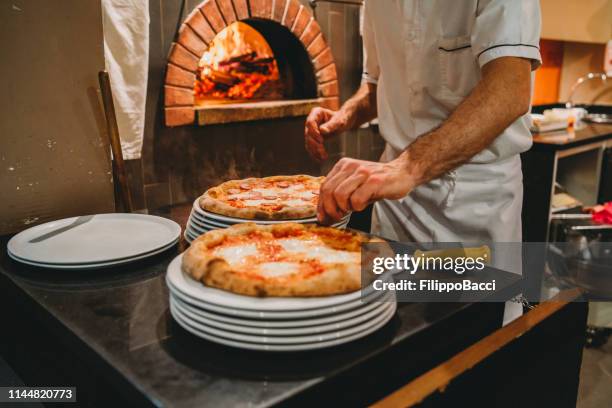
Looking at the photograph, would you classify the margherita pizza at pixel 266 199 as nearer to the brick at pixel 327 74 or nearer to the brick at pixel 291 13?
the brick at pixel 291 13

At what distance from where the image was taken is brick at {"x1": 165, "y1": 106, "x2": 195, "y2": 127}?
2936 millimetres

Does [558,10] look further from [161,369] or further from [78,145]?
[161,369]

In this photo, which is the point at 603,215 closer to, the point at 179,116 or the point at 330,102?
the point at 330,102

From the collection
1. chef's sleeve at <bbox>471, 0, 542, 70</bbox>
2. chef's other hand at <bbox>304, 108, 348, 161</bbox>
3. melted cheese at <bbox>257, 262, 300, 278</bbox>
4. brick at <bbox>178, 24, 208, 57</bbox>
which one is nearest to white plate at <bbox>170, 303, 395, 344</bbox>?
melted cheese at <bbox>257, 262, 300, 278</bbox>

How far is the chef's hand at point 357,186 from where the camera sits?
3.56ft

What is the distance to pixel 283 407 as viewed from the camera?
688 mm

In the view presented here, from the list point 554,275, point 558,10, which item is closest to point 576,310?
point 554,275

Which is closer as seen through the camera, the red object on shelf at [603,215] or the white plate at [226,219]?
the white plate at [226,219]

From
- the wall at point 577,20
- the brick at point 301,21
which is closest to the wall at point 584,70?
the wall at point 577,20

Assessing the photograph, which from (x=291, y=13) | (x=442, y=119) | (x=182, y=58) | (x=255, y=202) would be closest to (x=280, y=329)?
(x=255, y=202)

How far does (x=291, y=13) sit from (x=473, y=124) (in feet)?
8.00

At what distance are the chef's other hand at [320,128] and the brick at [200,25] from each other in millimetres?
1435

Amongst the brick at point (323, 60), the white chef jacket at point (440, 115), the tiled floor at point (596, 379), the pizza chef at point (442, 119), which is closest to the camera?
the pizza chef at point (442, 119)

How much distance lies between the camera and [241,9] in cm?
312
